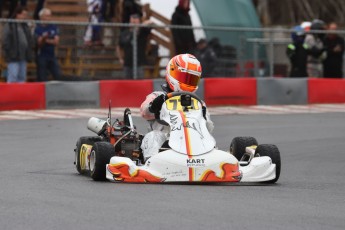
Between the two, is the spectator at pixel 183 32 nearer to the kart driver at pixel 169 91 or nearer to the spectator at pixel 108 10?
the spectator at pixel 108 10

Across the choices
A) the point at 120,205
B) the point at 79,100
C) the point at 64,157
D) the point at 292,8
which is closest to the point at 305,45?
the point at 79,100

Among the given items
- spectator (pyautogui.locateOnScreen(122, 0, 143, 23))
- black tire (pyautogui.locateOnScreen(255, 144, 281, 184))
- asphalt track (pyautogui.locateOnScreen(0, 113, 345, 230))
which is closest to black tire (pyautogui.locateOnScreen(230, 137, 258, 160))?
asphalt track (pyautogui.locateOnScreen(0, 113, 345, 230))

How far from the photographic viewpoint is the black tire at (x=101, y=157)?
10.2 m

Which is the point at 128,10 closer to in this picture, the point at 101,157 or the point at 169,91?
the point at 169,91

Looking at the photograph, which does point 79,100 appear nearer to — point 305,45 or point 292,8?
point 305,45

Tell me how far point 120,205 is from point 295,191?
73.0 inches

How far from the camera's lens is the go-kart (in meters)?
9.87

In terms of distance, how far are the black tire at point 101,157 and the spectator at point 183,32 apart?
427 inches

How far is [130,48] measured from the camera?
68.6ft

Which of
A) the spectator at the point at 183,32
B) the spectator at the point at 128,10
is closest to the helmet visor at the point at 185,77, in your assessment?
the spectator at the point at 183,32

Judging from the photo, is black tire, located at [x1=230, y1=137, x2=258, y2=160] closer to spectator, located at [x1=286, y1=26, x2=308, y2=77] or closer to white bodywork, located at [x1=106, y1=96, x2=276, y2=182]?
white bodywork, located at [x1=106, y1=96, x2=276, y2=182]

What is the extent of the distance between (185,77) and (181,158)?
1200mm

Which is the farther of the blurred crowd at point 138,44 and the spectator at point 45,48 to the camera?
the spectator at point 45,48

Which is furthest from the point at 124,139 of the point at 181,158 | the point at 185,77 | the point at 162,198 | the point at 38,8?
the point at 38,8
